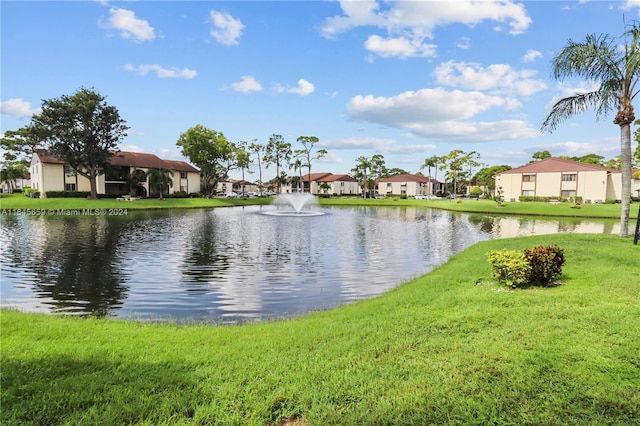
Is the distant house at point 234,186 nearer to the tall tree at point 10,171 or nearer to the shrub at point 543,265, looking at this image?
the tall tree at point 10,171

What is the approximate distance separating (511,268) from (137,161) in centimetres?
7944

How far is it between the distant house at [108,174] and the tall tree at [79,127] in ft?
15.0

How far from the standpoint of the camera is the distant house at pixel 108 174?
63812mm

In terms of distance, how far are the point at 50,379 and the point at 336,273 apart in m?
11.5

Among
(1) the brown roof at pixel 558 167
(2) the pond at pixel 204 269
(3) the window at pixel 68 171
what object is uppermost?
(1) the brown roof at pixel 558 167

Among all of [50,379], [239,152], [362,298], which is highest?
[239,152]

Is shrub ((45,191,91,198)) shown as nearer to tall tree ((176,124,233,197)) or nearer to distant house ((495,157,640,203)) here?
tall tree ((176,124,233,197))

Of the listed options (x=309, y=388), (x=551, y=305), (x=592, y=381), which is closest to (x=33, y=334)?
(x=309, y=388)

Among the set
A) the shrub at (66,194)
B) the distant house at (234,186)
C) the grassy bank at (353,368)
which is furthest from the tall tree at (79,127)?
the distant house at (234,186)

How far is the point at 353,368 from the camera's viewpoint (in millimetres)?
5371

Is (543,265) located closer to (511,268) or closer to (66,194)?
(511,268)

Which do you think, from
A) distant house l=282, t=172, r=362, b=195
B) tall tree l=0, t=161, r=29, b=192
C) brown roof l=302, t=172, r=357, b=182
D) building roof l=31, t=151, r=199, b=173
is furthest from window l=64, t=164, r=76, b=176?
brown roof l=302, t=172, r=357, b=182

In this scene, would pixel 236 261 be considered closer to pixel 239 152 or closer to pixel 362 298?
pixel 362 298

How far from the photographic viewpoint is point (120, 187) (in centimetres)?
7275
